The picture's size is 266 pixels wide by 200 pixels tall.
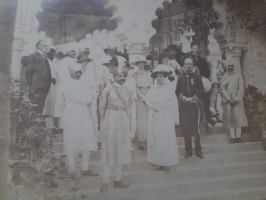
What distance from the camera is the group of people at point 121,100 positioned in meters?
4.43

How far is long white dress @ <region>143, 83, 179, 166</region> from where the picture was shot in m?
4.67

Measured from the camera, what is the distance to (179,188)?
4633 millimetres

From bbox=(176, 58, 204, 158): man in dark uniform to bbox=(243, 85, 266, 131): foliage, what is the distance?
677 mm

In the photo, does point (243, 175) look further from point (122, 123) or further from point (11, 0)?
point (11, 0)

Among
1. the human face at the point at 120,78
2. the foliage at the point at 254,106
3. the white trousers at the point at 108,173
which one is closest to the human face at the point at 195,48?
the foliage at the point at 254,106

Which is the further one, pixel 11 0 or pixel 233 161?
pixel 233 161

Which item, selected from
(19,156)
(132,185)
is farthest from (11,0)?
(132,185)

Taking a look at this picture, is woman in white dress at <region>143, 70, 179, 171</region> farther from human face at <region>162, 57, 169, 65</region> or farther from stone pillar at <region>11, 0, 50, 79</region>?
stone pillar at <region>11, 0, 50, 79</region>

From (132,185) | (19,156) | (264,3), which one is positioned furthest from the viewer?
(264,3)

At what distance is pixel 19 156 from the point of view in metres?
4.24

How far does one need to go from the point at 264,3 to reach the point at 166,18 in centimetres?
145

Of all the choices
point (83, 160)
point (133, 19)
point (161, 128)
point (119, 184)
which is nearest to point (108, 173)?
point (119, 184)

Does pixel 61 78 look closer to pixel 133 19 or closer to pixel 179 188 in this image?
pixel 133 19

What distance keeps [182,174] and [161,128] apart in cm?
63
